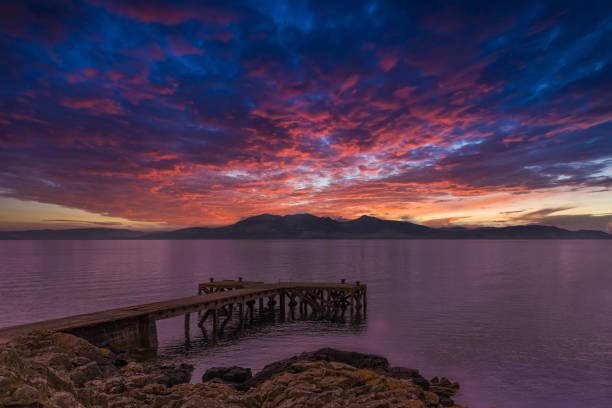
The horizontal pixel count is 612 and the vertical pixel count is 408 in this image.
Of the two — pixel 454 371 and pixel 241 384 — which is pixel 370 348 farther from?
pixel 241 384

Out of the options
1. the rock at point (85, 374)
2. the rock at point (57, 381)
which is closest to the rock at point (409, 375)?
the rock at point (85, 374)

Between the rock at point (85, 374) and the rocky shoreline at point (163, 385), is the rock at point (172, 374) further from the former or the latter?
the rock at point (85, 374)

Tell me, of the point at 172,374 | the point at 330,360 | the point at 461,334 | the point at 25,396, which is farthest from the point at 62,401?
the point at 461,334

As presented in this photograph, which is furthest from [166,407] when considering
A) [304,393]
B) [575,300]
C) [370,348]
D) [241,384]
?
[575,300]

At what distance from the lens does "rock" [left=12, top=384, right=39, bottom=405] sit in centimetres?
766

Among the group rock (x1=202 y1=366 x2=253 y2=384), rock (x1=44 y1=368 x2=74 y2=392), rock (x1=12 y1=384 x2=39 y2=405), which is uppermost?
rock (x1=12 y1=384 x2=39 y2=405)

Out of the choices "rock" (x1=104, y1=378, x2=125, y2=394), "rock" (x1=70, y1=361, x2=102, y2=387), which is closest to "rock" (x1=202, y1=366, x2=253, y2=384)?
"rock" (x1=70, y1=361, x2=102, y2=387)

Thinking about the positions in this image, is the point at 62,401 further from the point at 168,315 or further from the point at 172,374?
the point at 168,315

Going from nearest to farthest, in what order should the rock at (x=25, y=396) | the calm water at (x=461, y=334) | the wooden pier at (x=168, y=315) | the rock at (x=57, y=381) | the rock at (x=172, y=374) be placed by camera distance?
1. the rock at (x=25, y=396)
2. the rock at (x=57, y=381)
3. the rock at (x=172, y=374)
4. the calm water at (x=461, y=334)
5. the wooden pier at (x=168, y=315)

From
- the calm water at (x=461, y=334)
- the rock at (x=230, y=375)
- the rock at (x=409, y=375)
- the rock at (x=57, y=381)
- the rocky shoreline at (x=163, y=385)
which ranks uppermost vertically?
the rock at (x=57, y=381)

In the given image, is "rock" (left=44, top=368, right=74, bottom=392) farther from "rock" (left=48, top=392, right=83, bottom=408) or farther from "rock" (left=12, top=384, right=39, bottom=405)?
"rock" (left=12, top=384, right=39, bottom=405)

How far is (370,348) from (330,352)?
7.23m

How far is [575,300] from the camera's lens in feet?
150

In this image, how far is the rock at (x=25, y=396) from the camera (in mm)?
7657
